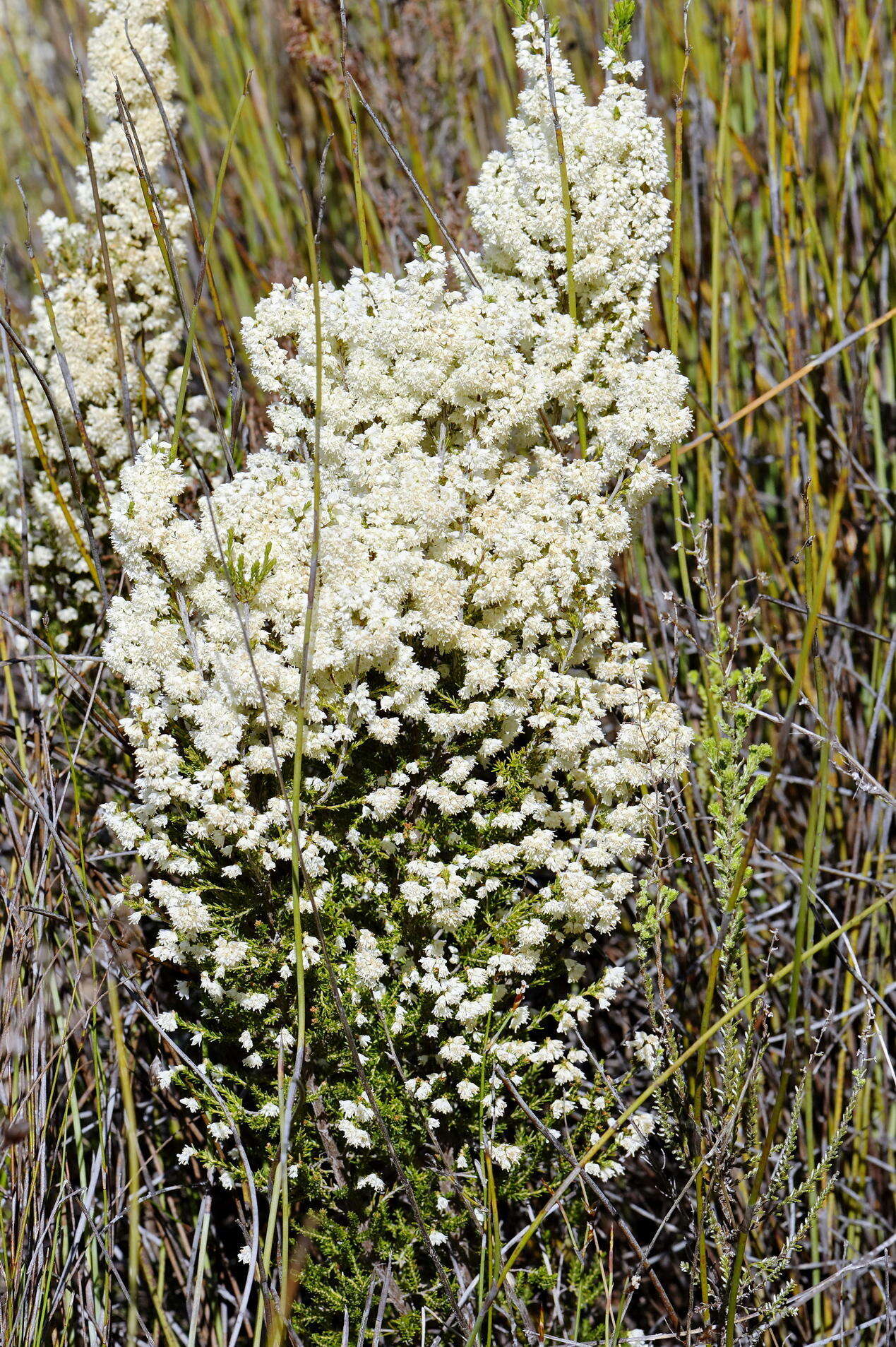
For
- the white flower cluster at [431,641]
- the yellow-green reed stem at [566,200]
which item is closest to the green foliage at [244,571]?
the white flower cluster at [431,641]

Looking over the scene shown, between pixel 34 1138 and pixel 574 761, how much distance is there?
0.92m

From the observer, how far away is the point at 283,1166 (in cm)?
128

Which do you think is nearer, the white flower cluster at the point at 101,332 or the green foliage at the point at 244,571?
the green foliage at the point at 244,571

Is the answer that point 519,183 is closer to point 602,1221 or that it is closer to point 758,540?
point 758,540

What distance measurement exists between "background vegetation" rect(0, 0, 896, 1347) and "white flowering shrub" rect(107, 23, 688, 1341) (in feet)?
0.44

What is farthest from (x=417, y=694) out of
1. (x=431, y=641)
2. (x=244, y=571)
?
(x=244, y=571)

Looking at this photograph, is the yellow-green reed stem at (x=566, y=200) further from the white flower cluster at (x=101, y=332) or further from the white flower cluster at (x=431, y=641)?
the white flower cluster at (x=101, y=332)

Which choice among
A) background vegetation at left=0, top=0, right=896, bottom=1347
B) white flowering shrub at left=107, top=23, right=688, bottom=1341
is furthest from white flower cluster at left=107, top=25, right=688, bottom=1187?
background vegetation at left=0, top=0, right=896, bottom=1347

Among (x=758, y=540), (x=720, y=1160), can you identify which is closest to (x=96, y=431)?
(x=758, y=540)

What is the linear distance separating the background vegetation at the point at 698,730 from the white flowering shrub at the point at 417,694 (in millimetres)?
135

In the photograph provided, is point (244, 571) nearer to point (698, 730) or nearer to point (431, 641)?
point (431, 641)

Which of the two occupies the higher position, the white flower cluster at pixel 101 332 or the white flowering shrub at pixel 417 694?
the white flower cluster at pixel 101 332

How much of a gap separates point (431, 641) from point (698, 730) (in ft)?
3.01

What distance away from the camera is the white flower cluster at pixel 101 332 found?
1864 millimetres
